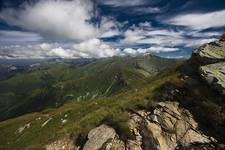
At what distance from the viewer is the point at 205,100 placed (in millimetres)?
29031

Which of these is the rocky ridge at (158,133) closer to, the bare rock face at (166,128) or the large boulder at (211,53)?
the bare rock face at (166,128)

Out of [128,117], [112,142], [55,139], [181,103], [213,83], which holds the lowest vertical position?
[55,139]

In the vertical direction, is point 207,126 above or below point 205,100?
below

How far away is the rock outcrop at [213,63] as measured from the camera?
28.9 metres

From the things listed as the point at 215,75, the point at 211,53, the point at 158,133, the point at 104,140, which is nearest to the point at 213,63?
the point at 211,53

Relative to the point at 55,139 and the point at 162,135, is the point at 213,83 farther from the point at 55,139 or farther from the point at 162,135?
the point at 55,139

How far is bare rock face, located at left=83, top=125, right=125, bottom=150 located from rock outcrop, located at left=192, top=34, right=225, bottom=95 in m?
13.8

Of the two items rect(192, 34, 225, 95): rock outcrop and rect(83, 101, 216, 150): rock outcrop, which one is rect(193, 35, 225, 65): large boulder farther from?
rect(83, 101, 216, 150): rock outcrop

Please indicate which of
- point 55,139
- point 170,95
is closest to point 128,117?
point 170,95

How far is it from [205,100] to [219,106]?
2107 mm

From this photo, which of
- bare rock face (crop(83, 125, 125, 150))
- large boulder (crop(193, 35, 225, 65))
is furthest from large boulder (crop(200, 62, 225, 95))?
bare rock face (crop(83, 125, 125, 150))

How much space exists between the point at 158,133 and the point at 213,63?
543 inches

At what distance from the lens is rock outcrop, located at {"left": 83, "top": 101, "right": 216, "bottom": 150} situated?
27.4m

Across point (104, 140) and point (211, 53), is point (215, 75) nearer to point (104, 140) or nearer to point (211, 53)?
point (211, 53)
